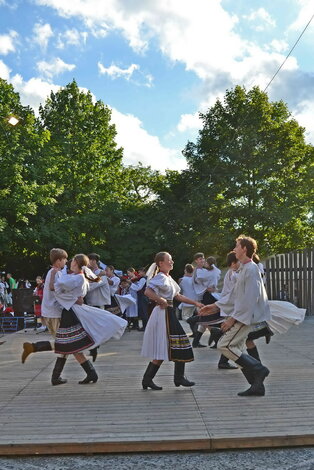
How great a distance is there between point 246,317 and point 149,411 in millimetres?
1536

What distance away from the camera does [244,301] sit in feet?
A: 21.3

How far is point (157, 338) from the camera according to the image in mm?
6895

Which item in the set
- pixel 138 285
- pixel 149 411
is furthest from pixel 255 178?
pixel 149 411

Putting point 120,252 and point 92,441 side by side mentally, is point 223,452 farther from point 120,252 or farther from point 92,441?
point 120,252

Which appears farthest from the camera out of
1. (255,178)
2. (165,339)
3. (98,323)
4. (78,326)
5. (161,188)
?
(161,188)

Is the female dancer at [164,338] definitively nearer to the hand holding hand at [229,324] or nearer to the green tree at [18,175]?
the hand holding hand at [229,324]

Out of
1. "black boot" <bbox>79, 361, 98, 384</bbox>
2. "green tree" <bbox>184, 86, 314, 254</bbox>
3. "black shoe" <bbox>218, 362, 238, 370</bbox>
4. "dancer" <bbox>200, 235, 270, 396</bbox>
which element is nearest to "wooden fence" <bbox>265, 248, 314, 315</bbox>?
"black shoe" <bbox>218, 362, 238, 370</bbox>

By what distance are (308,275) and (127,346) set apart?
29.0 ft

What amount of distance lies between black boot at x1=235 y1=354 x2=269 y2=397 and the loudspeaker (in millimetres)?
11459

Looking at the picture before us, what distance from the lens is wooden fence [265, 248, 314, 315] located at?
61.9 ft

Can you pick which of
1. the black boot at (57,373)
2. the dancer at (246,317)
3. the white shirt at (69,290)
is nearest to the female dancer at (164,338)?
the dancer at (246,317)

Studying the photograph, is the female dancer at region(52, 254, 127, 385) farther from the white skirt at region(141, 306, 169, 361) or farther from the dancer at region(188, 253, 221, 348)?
the dancer at region(188, 253, 221, 348)

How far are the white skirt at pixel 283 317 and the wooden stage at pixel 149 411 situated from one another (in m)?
0.63

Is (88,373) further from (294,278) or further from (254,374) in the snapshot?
(294,278)
